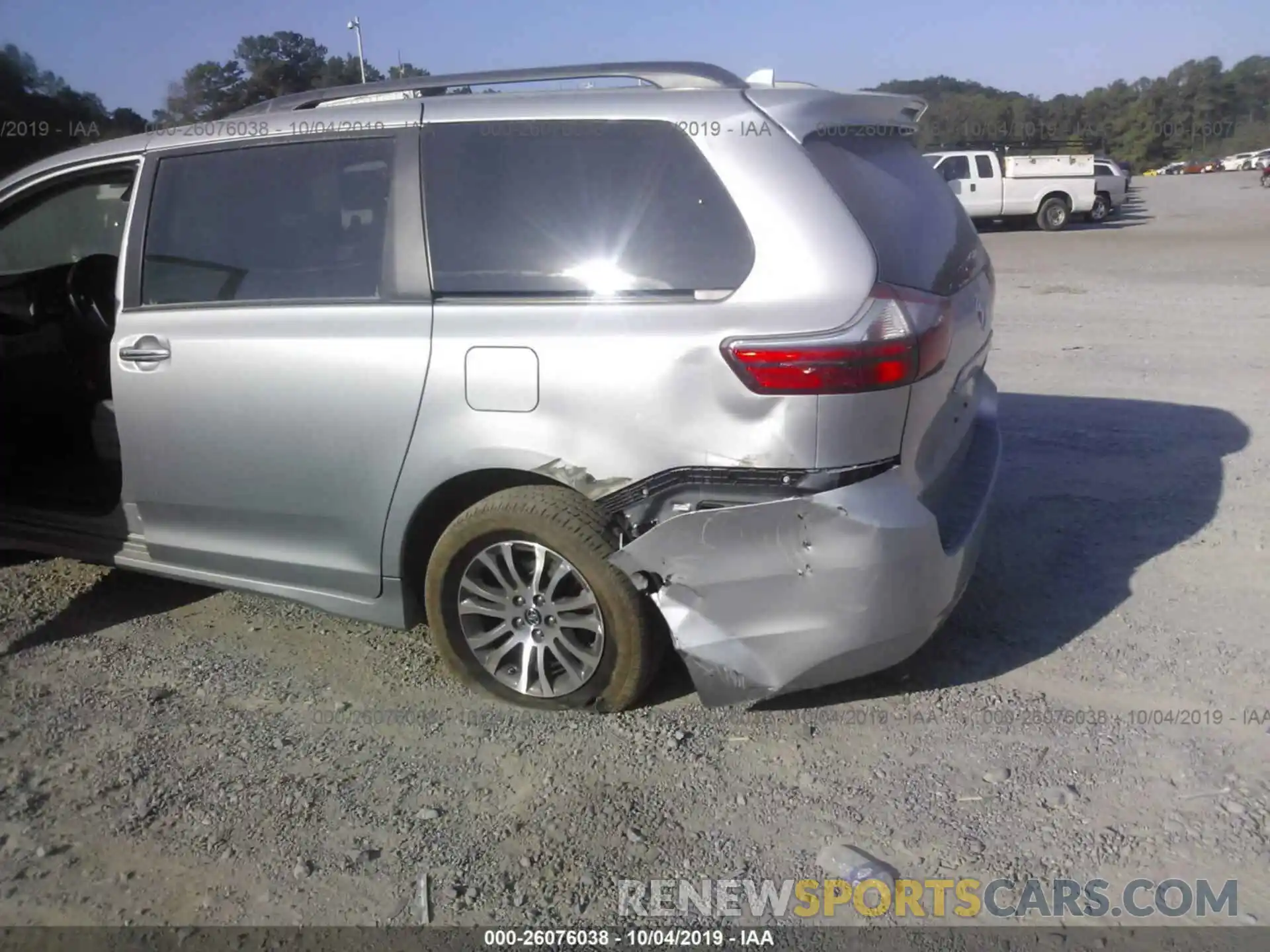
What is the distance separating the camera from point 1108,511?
502 cm

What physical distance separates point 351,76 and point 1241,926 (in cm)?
1789

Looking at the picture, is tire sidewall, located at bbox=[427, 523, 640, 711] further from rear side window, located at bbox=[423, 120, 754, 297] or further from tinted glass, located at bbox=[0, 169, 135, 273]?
tinted glass, located at bbox=[0, 169, 135, 273]

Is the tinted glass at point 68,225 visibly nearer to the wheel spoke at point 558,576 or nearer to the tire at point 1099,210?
the wheel spoke at point 558,576

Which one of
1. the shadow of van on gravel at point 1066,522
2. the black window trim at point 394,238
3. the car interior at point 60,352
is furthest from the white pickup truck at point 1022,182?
the black window trim at point 394,238

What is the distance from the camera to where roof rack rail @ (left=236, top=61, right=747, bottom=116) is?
3324 mm

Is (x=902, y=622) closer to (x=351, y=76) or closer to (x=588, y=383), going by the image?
(x=588, y=383)

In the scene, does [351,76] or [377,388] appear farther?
[351,76]

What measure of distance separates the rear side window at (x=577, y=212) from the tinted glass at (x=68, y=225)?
1.52m

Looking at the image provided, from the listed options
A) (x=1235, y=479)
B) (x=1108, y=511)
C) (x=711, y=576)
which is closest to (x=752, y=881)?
(x=711, y=576)

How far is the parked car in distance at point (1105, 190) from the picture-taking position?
83.9ft

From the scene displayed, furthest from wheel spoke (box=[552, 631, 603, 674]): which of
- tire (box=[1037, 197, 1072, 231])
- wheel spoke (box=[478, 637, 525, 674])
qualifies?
tire (box=[1037, 197, 1072, 231])

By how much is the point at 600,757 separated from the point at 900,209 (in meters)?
1.89

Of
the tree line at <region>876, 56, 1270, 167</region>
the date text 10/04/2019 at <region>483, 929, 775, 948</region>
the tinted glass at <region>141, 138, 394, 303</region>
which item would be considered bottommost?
the date text 10/04/2019 at <region>483, 929, 775, 948</region>

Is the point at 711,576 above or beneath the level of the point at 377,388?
beneath
